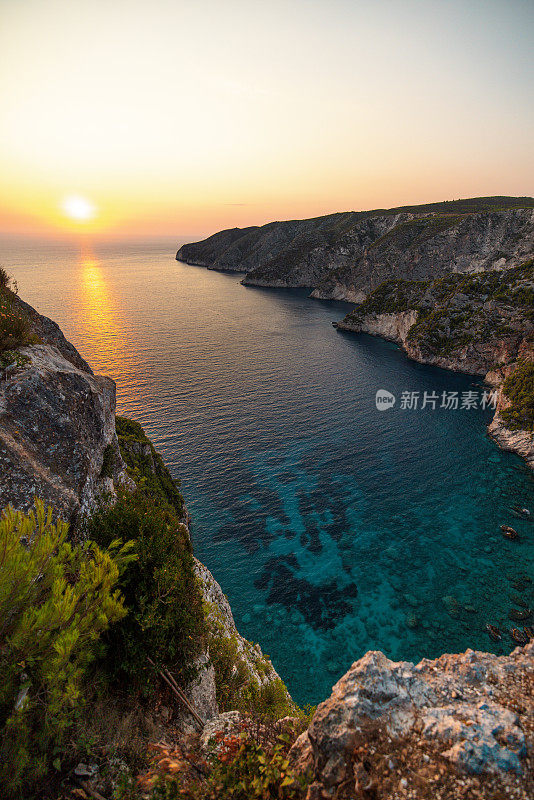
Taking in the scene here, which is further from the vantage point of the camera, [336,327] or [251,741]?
[336,327]

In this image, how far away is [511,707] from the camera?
984 centimetres

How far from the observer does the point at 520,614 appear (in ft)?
99.5

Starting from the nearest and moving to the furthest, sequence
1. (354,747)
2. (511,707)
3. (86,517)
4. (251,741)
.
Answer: (354,747)
(511,707)
(251,741)
(86,517)

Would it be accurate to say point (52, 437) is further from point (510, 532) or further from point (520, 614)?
point (510, 532)

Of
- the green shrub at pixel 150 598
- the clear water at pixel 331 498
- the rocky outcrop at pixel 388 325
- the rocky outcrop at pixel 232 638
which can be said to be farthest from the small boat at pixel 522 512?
the rocky outcrop at pixel 388 325

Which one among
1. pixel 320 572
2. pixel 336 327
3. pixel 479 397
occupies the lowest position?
pixel 320 572

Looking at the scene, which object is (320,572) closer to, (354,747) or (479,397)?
(354,747)

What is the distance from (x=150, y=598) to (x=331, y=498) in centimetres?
3382

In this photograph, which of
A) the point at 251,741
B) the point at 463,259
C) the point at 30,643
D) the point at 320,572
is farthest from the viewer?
the point at 463,259

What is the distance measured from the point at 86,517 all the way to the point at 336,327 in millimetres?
120087

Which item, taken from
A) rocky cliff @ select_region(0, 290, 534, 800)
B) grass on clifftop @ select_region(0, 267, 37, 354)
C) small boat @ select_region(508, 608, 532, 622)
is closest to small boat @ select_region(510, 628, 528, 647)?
small boat @ select_region(508, 608, 532, 622)

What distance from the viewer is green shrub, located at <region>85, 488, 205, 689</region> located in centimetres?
1220

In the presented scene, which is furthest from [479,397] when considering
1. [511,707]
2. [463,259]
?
[463,259]

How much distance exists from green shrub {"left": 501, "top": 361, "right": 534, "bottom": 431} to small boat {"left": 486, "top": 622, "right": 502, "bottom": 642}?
117 feet
